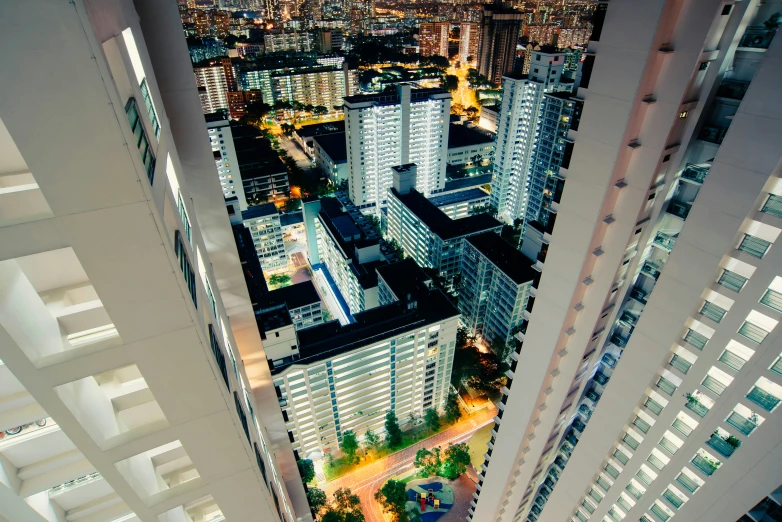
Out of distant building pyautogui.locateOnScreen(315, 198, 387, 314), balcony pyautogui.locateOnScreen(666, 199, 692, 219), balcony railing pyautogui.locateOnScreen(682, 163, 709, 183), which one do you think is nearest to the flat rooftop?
distant building pyautogui.locateOnScreen(315, 198, 387, 314)

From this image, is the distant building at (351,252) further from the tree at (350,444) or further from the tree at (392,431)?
the tree at (350,444)

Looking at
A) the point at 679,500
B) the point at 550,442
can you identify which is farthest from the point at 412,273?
the point at 679,500

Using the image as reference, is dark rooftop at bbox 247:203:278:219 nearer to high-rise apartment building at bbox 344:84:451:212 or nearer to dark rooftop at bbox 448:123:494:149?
high-rise apartment building at bbox 344:84:451:212

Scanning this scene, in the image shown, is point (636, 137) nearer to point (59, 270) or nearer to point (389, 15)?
point (59, 270)

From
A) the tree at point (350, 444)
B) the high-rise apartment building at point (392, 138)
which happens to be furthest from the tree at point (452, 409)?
the high-rise apartment building at point (392, 138)

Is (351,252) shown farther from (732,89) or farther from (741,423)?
(732,89)

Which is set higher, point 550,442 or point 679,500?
point 679,500
